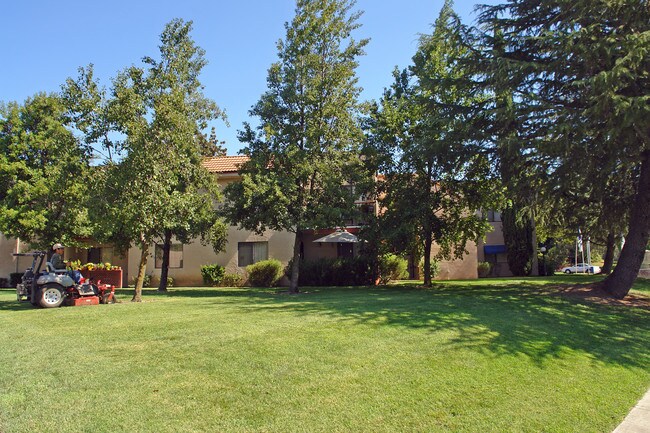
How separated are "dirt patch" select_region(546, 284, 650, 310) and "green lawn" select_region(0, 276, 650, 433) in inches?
144

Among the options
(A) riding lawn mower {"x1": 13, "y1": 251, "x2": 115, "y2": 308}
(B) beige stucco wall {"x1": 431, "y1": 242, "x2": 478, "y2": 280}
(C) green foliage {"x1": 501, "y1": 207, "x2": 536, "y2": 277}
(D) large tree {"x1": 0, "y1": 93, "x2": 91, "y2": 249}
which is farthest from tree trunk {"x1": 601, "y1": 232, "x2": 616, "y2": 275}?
(D) large tree {"x1": 0, "y1": 93, "x2": 91, "y2": 249}

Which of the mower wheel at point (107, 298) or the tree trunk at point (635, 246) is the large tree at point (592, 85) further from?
the mower wheel at point (107, 298)

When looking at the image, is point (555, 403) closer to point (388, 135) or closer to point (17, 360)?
point (17, 360)

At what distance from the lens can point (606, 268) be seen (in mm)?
31422

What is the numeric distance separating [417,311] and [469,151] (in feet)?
24.0

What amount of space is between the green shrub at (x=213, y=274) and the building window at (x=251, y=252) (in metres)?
1.29

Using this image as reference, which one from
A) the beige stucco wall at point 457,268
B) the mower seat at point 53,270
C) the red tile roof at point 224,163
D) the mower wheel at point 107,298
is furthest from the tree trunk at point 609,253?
the mower seat at point 53,270

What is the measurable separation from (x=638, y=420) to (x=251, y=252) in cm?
2442

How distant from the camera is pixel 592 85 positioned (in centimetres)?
1180

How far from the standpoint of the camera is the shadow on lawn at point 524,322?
780 cm

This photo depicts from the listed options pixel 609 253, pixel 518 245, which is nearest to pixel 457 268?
pixel 518 245

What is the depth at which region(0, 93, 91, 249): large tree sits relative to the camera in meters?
25.3

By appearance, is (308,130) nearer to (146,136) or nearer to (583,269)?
(146,136)

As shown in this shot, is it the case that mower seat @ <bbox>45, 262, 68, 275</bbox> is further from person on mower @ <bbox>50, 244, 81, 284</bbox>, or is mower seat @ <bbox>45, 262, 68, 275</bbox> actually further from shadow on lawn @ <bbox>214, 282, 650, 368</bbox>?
shadow on lawn @ <bbox>214, 282, 650, 368</bbox>
